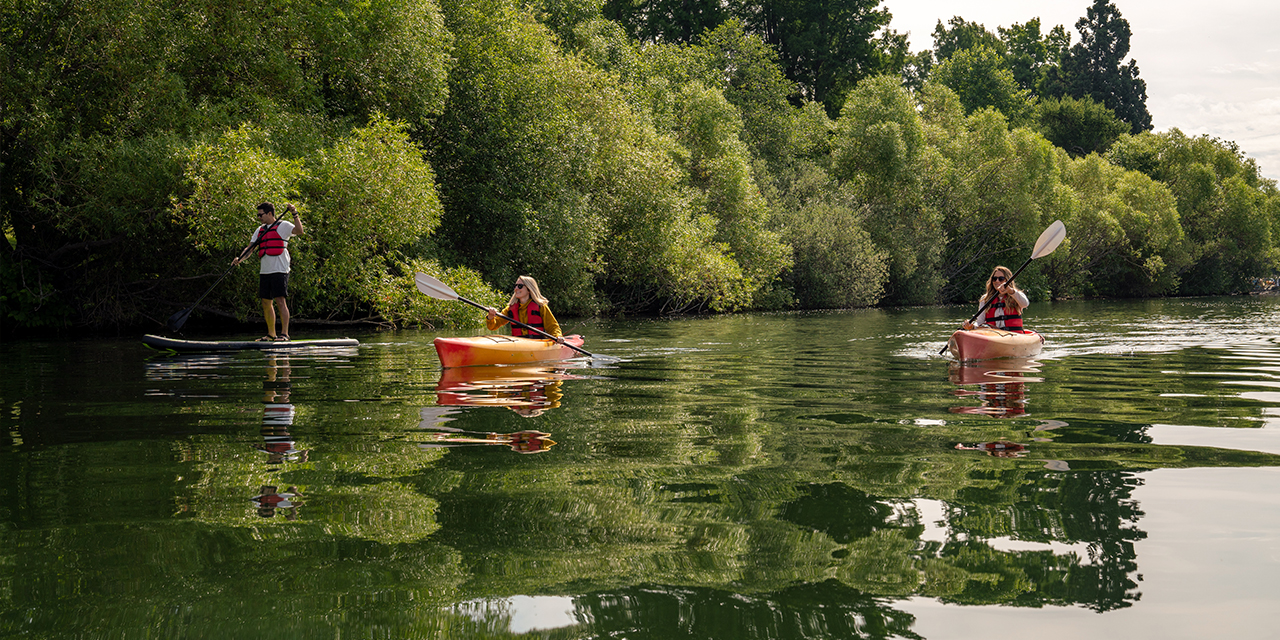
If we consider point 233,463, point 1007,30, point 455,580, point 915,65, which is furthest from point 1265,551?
point 1007,30

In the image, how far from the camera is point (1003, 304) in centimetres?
1258

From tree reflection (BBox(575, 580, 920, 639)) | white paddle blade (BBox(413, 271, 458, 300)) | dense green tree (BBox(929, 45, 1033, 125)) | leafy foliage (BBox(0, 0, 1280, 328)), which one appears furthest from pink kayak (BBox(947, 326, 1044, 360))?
dense green tree (BBox(929, 45, 1033, 125))

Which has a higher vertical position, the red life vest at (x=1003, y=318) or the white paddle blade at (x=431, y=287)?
the white paddle blade at (x=431, y=287)

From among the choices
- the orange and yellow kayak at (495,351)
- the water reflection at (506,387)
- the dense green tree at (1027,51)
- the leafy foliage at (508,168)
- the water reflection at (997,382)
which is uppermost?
the dense green tree at (1027,51)

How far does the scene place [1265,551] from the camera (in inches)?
117

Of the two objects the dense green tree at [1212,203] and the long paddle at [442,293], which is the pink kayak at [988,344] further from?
the dense green tree at [1212,203]

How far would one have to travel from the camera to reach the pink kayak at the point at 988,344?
1091cm

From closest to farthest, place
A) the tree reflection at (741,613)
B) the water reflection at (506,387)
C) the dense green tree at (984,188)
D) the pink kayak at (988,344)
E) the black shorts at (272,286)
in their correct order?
the tree reflection at (741,613) < the water reflection at (506,387) < the pink kayak at (988,344) < the black shorts at (272,286) < the dense green tree at (984,188)

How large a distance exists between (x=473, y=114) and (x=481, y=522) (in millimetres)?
23516

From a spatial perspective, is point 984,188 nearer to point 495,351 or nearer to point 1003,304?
point 1003,304

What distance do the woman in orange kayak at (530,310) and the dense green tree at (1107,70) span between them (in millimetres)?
80348

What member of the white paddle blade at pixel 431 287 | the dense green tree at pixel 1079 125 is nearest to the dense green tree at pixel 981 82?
the dense green tree at pixel 1079 125

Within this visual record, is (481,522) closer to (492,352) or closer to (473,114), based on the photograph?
(492,352)

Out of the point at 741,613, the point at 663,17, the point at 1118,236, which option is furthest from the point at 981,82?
the point at 741,613
